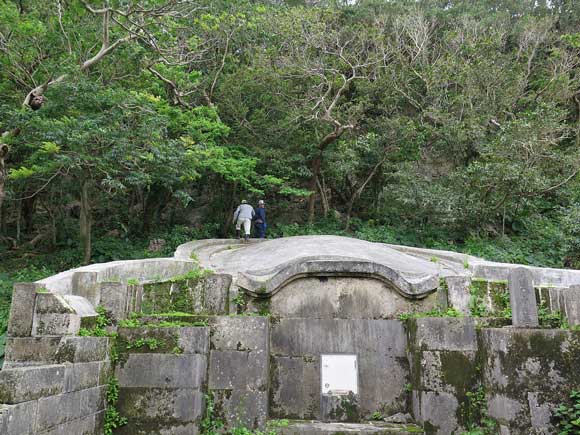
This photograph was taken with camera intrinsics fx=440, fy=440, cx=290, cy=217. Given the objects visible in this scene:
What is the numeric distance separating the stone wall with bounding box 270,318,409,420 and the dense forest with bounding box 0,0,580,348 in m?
6.40

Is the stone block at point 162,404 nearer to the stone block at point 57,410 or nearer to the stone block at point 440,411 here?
the stone block at point 57,410

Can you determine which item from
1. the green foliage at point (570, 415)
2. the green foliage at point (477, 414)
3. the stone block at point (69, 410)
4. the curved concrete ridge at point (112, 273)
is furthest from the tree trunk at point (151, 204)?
the green foliage at point (570, 415)

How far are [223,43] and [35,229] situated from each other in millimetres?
10381

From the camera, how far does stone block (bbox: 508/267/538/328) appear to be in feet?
17.4

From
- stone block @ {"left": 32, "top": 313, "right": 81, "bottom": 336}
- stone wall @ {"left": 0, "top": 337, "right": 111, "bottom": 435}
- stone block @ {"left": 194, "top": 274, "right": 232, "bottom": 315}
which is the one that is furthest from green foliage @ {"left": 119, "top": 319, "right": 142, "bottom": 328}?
stone block @ {"left": 194, "top": 274, "right": 232, "bottom": 315}

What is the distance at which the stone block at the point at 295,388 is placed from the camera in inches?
219

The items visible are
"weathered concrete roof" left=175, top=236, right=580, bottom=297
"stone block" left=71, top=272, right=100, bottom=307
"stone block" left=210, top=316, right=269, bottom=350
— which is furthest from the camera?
"weathered concrete roof" left=175, top=236, right=580, bottom=297

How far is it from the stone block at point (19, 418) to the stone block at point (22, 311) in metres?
1.16

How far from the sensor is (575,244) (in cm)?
1227

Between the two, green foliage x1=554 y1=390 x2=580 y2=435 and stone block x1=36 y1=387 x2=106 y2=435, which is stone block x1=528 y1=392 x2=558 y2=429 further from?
stone block x1=36 y1=387 x2=106 y2=435

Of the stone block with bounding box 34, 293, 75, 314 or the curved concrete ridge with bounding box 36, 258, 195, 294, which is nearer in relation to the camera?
the stone block with bounding box 34, 293, 75, 314

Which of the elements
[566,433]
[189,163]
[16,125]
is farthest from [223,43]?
[566,433]

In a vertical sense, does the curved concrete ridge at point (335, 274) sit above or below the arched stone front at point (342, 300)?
above

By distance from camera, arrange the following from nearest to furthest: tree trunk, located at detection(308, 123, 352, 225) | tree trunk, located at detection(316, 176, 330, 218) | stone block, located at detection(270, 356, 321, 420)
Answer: stone block, located at detection(270, 356, 321, 420) → tree trunk, located at detection(308, 123, 352, 225) → tree trunk, located at detection(316, 176, 330, 218)
